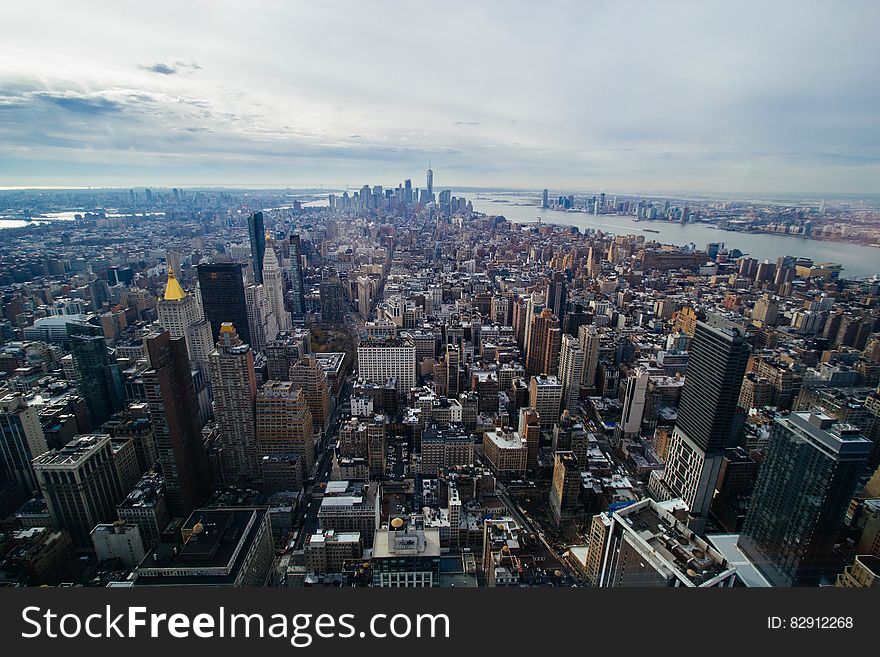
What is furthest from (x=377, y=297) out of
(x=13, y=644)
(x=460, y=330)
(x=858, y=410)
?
(x=13, y=644)

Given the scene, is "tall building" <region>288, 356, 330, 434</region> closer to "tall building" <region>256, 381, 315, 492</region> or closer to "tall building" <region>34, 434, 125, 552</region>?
"tall building" <region>256, 381, 315, 492</region>

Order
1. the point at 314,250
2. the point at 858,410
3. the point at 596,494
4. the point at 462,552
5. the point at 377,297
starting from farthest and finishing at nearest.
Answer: the point at 314,250 → the point at 377,297 → the point at 596,494 → the point at 462,552 → the point at 858,410

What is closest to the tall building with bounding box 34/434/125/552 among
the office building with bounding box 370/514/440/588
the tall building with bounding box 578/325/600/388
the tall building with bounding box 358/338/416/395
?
the office building with bounding box 370/514/440/588

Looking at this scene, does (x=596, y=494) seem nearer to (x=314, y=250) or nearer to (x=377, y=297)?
(x=377, y=297)

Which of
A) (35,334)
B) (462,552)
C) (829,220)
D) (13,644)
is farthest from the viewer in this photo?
(35,334)

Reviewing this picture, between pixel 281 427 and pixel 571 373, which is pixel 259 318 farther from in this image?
pixel 571 373

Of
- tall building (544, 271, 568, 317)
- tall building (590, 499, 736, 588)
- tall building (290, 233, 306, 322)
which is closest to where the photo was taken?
tall building (590, 499, 736, 588)

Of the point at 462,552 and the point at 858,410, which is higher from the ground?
the point at 858,410
